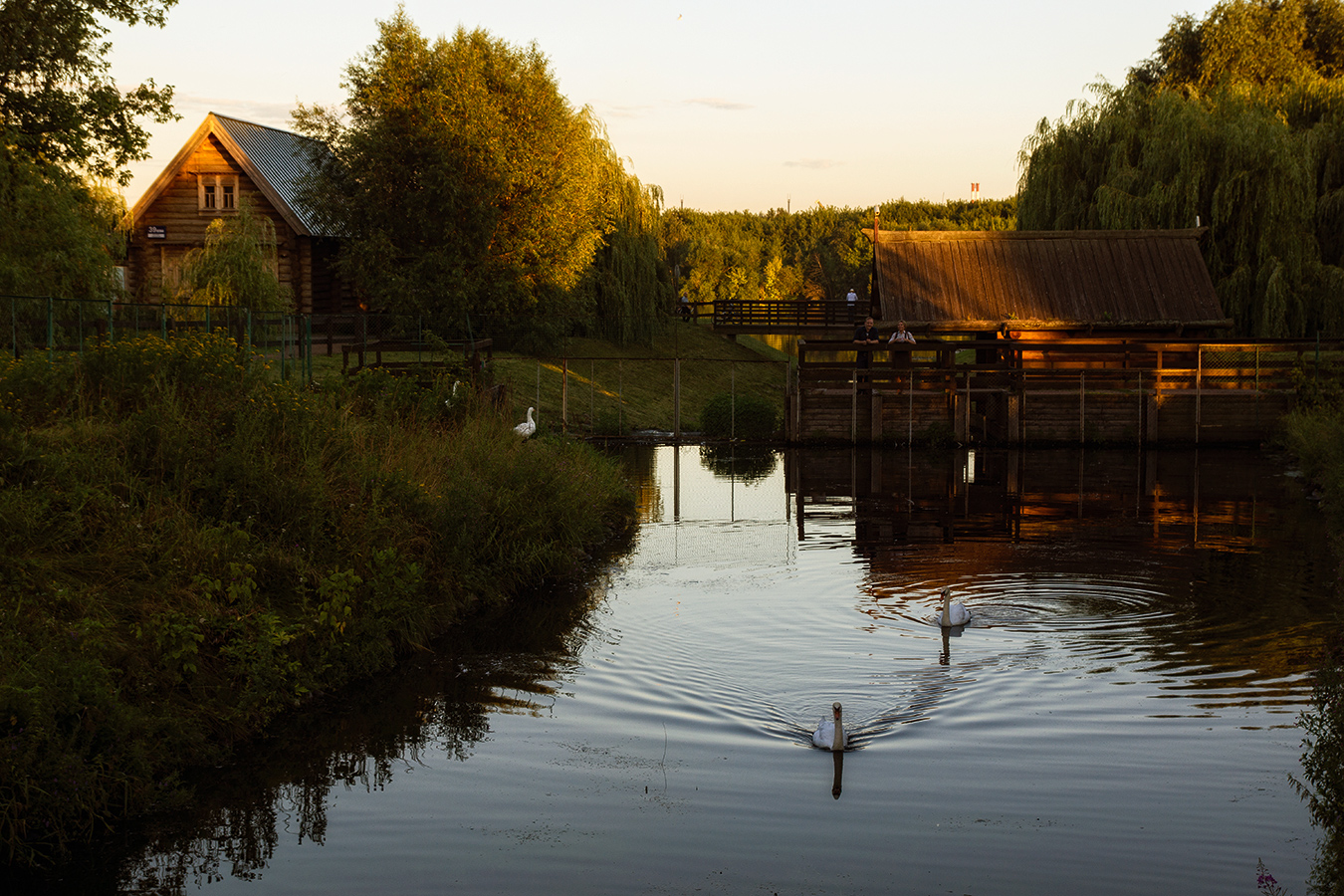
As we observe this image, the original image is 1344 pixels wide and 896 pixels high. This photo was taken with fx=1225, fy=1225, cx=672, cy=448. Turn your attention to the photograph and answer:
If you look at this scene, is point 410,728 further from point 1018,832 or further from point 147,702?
point 1018,832

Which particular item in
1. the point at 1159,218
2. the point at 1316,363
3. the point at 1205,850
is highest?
the point at 1159,218

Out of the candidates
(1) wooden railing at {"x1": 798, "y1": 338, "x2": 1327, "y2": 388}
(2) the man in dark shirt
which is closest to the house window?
(1) wooden railing at {"x1": 798, "y1": 338, "x2": 1327, "y2": 388}

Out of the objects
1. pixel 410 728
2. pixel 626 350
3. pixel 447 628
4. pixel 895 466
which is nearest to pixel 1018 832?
pixel 410 728

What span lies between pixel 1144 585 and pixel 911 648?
449cm

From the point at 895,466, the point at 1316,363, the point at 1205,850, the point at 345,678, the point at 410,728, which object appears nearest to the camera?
the point at 1205,850

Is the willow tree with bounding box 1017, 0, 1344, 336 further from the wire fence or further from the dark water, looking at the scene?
the dark water

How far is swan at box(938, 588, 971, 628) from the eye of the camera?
12.5 m

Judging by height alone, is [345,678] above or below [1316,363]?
below

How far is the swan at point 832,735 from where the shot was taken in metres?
9.47

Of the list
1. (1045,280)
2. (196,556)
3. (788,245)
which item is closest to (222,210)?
(1045,280)

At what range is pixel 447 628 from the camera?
13.6m

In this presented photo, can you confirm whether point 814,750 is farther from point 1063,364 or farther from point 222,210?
point 222,210

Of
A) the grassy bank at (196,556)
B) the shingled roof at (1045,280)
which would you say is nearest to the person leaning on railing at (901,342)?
the shingled roof at (1045,280)

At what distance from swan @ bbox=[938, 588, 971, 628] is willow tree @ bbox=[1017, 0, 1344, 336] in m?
28.6
